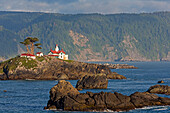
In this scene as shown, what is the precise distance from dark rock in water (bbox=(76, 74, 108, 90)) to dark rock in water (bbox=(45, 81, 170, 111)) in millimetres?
39292

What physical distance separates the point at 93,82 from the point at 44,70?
51.8 m

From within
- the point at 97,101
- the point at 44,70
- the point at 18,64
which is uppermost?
the point at 18,64

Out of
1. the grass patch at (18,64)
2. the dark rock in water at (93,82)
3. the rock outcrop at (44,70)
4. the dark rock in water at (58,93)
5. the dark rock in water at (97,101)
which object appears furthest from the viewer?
the grass patch at (18,64)

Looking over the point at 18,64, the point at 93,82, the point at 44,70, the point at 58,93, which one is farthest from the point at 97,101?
the point at 18,64

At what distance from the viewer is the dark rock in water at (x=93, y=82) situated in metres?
116

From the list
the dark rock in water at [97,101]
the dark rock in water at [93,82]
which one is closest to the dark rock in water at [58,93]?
the dark rock in water at [97,101]

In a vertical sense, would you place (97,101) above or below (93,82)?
below

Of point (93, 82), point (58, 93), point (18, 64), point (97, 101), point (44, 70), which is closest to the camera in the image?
point (97, 101)

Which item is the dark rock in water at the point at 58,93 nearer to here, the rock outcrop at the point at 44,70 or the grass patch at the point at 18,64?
the rock outcrop at the point at 44,70

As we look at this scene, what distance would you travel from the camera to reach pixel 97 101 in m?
72.1

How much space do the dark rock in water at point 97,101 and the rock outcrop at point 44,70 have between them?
85098 mm

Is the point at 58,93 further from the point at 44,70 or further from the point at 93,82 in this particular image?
the point at 44,70

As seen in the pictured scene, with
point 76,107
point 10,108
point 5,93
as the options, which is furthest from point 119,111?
point 5,93

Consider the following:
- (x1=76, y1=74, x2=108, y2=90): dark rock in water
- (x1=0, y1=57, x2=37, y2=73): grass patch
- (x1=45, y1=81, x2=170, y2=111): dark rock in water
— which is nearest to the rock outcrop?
(x1=0, y1=57, x2=37, y2=73): grass patch
